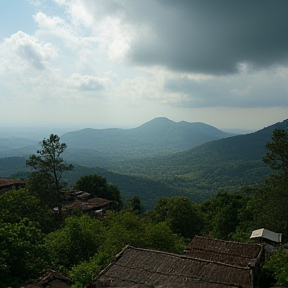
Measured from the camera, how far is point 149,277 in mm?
10008

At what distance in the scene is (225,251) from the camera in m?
14.0

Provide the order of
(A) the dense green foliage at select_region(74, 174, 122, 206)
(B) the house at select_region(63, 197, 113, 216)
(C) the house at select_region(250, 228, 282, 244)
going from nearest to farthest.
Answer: (C) the house at select_region(250, 228, 282, 244)
(B) the house at select_region(63, 197, 113, 216)
(A) the dense green foliage at select_region(74, 174, 122, 206)

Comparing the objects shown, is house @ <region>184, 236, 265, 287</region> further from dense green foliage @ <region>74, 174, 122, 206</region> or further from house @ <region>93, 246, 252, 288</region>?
dense green foliage @ <region>74, 174, 122, 206</region>

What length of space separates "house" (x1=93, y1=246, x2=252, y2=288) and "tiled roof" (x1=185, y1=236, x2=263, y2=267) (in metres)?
2.51

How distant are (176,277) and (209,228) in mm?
25905

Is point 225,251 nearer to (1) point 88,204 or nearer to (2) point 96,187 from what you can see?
(1) point 88,204

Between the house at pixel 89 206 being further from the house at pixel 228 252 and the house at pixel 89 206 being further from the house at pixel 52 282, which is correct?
the house at pixel 52 282

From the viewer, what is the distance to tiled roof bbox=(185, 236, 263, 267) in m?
13.1

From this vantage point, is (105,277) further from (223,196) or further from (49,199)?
(223,196)

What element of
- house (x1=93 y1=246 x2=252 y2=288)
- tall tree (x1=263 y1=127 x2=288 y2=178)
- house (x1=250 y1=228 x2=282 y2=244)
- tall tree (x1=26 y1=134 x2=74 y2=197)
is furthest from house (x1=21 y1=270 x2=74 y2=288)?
tall tree (x1=263 y1=127 x2=288 y2=178)

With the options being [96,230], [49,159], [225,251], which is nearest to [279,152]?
[225,251]

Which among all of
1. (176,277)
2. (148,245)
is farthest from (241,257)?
(148,245)

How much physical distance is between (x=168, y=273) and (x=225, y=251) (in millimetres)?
4812

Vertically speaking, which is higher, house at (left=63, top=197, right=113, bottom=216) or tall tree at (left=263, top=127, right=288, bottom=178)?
tall tree at (left=263, top=127, right=288, bottom=178)
